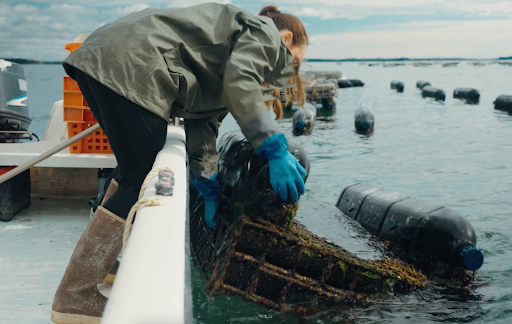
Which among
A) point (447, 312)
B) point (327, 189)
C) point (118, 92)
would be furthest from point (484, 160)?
point (118, 92)

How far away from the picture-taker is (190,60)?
235 cm

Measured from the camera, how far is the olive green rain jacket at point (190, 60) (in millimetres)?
2158

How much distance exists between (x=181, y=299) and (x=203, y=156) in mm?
2105

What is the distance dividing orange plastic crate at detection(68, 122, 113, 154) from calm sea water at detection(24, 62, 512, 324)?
66.6 inches

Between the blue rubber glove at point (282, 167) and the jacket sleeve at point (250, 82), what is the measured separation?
56 mm

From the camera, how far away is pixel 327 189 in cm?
939

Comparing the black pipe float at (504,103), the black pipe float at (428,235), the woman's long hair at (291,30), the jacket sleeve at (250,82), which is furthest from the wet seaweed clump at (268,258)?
the black pipe float at (504,103)

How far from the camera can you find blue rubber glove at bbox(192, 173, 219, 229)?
3094 mm

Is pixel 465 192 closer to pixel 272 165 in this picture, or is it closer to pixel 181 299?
pixel 272 165

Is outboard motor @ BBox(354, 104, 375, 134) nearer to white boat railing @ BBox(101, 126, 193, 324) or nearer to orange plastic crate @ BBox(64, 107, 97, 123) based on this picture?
orange plastic crate @ BBox(64, 107, 97, 123)

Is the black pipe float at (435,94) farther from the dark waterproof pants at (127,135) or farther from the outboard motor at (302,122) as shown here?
the dark waterproof pants at (127,135)

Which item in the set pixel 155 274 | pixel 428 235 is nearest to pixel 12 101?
pixel 428 235

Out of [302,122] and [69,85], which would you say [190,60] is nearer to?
[69,85]

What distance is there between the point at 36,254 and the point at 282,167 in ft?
7.39
